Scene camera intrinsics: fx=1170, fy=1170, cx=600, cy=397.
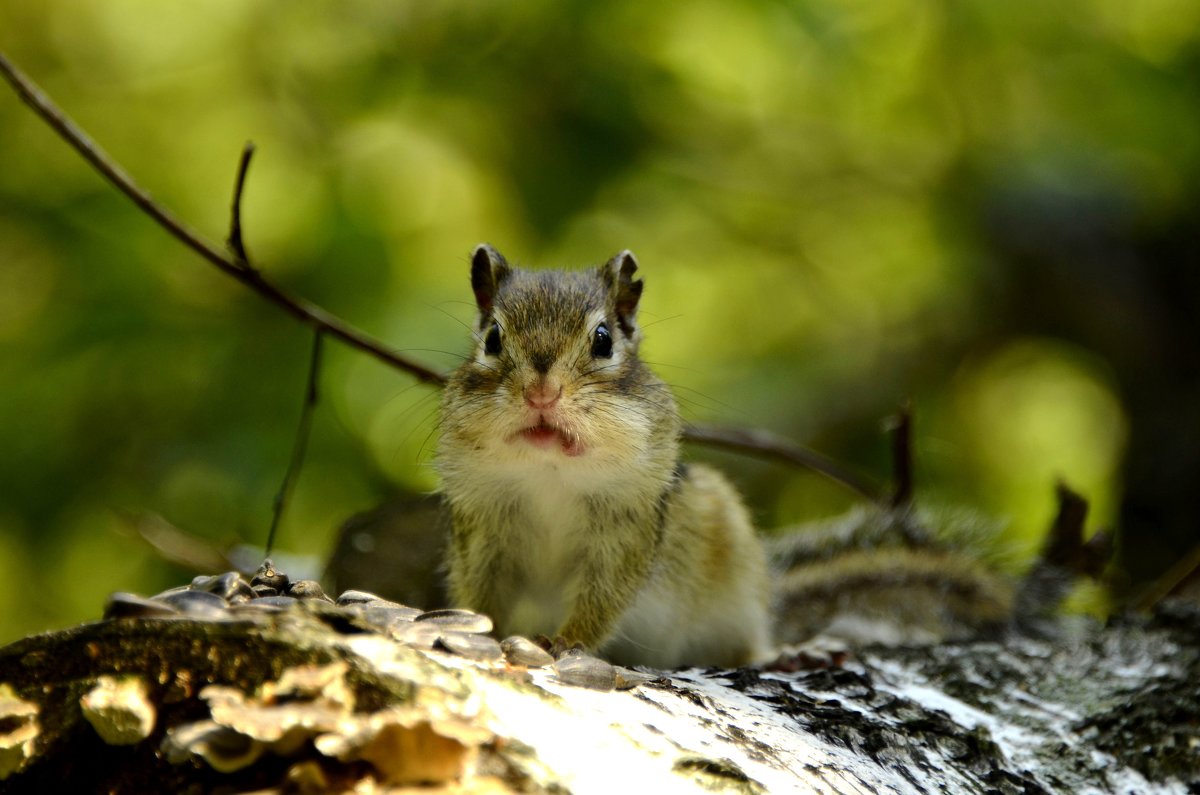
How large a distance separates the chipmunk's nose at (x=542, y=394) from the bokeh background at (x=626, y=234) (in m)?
1.26

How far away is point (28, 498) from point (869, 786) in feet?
11.5

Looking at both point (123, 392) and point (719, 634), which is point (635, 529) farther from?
point (123, 392)

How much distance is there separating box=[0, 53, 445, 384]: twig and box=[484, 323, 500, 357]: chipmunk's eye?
554 mm

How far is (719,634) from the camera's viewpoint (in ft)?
9.60

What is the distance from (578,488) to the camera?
98.7 inches

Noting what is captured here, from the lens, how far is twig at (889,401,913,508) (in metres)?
3.25

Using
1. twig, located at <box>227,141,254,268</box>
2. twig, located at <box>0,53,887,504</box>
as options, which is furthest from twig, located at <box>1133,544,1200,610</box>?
twig, located at <box>227,141,254,268</box>

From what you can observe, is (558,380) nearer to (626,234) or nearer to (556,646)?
(556,646)

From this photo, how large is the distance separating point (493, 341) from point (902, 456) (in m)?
1.51

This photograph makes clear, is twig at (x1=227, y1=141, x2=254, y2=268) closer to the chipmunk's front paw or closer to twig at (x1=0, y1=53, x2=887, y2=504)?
twig at (x1=0, y1=53, x2=887, y2=504)

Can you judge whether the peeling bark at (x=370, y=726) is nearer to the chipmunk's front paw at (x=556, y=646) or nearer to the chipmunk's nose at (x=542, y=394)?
the chipmunk's front paw at (x=556, y=646)

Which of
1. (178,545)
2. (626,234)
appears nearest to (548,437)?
(178,545)

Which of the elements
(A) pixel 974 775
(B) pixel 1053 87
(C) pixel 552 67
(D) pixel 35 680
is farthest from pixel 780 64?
(D) pixel 35 680

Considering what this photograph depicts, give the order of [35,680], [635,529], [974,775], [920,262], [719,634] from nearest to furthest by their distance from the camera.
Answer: [35,680]
[974,775]
[635,529]
[719,634]
[920,262]
